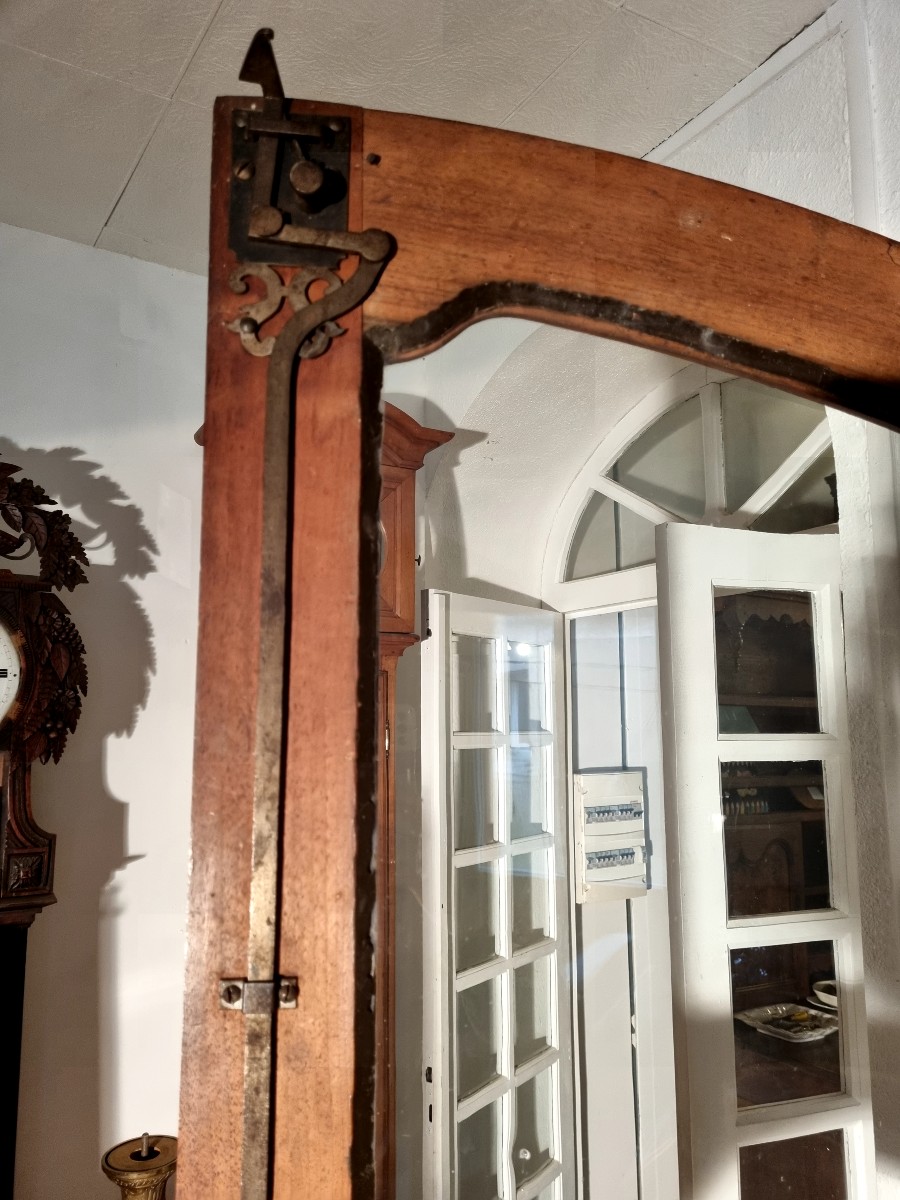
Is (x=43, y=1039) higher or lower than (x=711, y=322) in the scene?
lower

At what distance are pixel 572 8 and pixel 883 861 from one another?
888 millimetres

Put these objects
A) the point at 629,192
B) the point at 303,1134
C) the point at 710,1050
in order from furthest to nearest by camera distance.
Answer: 1. the point at 710,1050
2. the point at 629,192
3. the point at 303,1134

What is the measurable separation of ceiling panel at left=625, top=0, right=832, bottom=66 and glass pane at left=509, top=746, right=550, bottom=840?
91 centimetres

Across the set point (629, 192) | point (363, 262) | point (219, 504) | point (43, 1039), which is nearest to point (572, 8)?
point (629, 192)

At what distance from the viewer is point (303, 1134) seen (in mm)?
357

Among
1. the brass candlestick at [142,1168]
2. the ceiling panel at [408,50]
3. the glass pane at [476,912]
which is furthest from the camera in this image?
the brass candlestick at [142,1168]

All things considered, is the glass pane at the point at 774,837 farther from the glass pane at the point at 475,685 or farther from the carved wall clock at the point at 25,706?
the carved wall clock at the point at 25,706

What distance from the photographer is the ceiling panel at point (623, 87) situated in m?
0.98

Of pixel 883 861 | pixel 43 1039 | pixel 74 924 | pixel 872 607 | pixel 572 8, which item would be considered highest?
pixel 572 8

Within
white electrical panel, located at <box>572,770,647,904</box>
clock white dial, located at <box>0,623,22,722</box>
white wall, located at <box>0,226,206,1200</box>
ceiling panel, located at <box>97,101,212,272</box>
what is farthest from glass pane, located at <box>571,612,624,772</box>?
clock white dial, located at <box>0,623,22,722</box>

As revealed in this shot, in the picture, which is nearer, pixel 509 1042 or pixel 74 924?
pixel 509 1042

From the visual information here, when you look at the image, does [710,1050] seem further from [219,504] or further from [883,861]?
[219,504]

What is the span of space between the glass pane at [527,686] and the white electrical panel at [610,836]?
43 mm

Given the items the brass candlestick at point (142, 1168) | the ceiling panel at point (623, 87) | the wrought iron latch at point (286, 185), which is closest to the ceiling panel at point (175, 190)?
the ceiling panel at point (623, 87)
